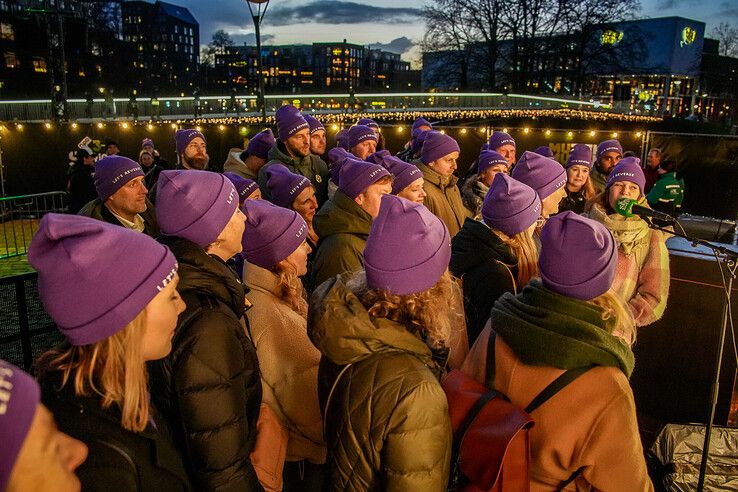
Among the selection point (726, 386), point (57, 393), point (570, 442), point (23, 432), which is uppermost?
point (23, 432)

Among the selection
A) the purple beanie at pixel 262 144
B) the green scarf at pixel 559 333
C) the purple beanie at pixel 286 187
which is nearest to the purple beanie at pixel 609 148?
the purple beanie at pixel 262 144

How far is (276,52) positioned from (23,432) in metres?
202

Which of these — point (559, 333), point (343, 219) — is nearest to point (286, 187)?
point (343, 219)

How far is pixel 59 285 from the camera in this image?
156 cm

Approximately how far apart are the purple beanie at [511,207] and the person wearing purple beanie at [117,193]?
3.77 meters

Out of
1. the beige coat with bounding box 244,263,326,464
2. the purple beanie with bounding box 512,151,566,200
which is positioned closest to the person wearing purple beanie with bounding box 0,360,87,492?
the beige coat with bounding box 244,263,326,464

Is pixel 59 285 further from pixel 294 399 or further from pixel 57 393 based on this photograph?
pixel 294 399

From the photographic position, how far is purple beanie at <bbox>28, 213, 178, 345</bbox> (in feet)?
5.03

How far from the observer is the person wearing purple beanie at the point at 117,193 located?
5.27m

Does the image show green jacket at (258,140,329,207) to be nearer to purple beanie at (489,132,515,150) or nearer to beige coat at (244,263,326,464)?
purple beanie at (489,132,515,150)

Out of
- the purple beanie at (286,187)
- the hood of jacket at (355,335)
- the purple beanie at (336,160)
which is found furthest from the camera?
the purple beanie at (336,160)

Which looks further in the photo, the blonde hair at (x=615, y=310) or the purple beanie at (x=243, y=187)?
the purple beanie at (x=243, y=187)

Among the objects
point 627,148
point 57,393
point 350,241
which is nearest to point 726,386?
point 350,241

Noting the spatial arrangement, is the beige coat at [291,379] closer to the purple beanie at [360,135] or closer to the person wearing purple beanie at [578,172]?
the purple beanie at [360,135]
